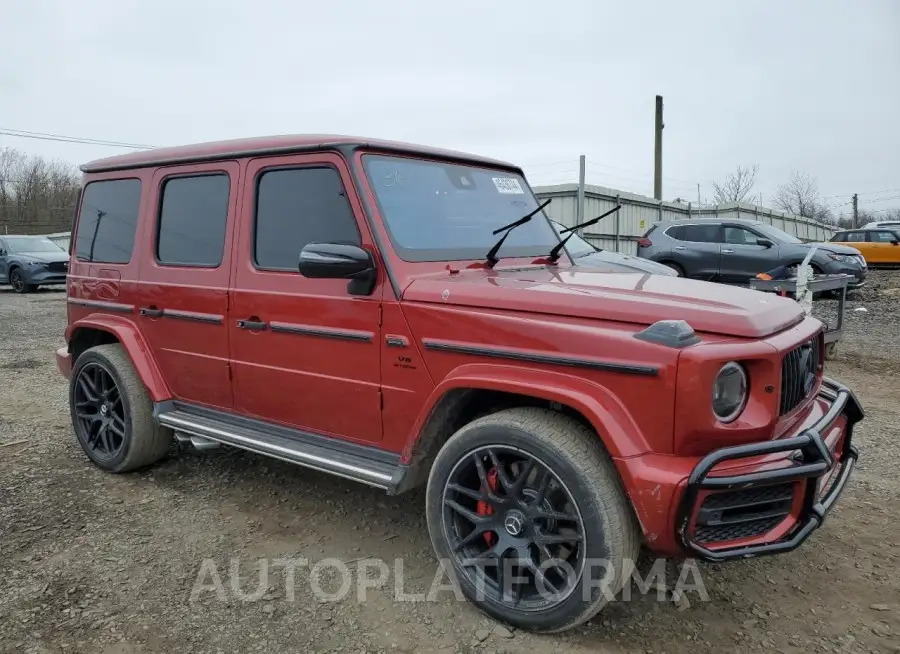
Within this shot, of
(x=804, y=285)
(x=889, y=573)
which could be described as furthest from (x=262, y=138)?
(x=804, y=285)

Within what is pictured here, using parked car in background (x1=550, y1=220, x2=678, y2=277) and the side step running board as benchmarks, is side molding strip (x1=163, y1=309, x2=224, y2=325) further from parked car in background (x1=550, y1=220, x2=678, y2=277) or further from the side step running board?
parked car in background (x1=550, y1=220, x2=678, y2=277)

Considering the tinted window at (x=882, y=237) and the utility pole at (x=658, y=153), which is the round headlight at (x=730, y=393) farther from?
the utility pole at (x=658, y=153)

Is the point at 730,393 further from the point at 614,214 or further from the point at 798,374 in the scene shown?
the point at 614,214

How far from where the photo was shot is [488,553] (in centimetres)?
259

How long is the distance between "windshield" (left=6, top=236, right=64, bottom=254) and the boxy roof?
51.2 feet

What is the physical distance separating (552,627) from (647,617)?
46 cm

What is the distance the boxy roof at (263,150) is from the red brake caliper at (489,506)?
160 centimetres

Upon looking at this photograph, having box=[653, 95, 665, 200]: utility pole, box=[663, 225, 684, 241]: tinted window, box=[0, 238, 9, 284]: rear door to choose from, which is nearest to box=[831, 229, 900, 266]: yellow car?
box=[653, 95, 665, 200]: utility pole

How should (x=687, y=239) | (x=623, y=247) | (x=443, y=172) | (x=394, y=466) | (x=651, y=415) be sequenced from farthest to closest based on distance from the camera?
(x=623, y=247) → (x=687, y=239) → (x=443, y=172) → (x=394, y=466) → (x=651, y=415)

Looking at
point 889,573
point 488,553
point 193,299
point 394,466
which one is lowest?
point 889,573

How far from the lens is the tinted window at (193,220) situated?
353 cm

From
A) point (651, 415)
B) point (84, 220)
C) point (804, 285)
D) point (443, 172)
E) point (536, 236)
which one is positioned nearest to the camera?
point (651, 415)

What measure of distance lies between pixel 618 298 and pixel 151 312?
2.76m

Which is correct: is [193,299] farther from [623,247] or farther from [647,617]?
[623,247]
